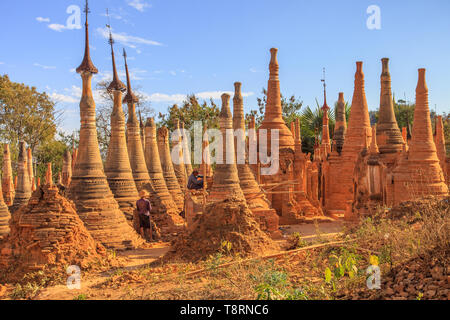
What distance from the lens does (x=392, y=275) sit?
5141 millimetres

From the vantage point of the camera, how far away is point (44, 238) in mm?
7359

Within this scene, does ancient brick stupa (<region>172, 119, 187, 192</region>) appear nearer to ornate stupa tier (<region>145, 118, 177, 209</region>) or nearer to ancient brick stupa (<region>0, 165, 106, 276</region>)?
ornate stupa tier (<region>145, 118, 177, 209</region>)

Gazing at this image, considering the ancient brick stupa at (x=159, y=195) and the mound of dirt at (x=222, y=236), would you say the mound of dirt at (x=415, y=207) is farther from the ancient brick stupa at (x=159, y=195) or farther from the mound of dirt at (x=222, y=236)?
the ancient brick stupa at (x=159, y=195)

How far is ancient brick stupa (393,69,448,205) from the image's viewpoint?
35.6ft

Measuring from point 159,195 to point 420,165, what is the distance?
28.3 ft

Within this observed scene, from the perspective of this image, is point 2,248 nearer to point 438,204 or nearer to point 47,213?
point 47,213

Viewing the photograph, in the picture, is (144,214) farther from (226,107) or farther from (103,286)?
(103,286)

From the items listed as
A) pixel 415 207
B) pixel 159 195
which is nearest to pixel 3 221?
pixel 159 195

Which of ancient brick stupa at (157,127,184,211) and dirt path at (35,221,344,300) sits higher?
ancient brick stupa at (157,127,184,211)

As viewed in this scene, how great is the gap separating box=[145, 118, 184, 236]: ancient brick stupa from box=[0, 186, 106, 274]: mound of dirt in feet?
16.4

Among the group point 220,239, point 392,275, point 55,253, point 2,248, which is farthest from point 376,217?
point 2,248

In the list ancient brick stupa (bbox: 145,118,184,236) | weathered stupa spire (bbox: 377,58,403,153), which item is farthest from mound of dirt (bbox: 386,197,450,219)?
ancient brick stupa (bbox: 145,118,184,236)
